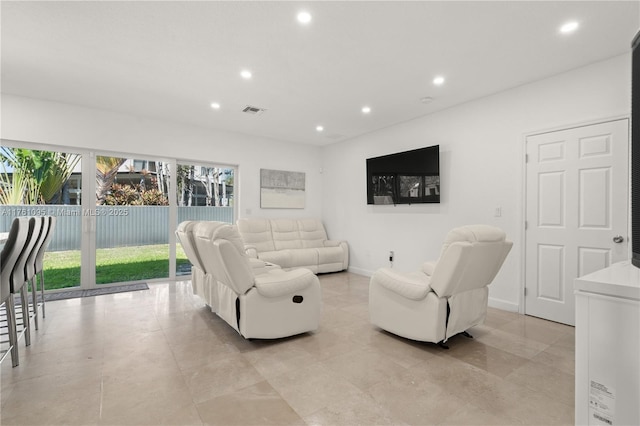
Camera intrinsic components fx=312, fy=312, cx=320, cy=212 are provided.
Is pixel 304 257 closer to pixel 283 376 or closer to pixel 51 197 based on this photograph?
pixel 283 376

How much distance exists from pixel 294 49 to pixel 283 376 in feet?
8.92

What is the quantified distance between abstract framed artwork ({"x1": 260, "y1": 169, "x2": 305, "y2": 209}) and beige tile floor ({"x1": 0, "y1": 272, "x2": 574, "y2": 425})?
3.26 m

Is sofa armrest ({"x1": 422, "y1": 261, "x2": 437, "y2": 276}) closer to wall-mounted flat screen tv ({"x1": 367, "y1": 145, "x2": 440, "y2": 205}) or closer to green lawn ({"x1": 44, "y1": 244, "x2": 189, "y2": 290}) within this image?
wall-mounted flat screen tv ({"x1": 367, "y1": 145, "x2": 440, "y2": 205})

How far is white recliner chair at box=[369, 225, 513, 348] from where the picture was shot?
7.86 ft

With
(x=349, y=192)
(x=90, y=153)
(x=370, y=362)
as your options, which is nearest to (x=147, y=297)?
(x=90, y=153)

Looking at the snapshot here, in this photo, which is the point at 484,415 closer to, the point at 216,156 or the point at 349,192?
the point at 349,192

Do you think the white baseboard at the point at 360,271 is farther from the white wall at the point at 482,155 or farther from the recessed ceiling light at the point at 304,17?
the recessed ceiling light at the point at 304,17

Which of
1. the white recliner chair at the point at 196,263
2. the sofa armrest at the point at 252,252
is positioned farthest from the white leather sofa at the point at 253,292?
the sofa armrest at the point at 252,252

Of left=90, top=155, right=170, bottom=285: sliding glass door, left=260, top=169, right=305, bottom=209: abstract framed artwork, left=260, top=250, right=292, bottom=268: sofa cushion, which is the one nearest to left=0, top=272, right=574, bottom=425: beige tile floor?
left=90, top=155, right=170, bottom=285: sliding glass door

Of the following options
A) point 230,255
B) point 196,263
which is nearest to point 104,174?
point 196,263

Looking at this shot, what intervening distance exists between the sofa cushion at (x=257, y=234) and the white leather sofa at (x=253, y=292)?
2506mm

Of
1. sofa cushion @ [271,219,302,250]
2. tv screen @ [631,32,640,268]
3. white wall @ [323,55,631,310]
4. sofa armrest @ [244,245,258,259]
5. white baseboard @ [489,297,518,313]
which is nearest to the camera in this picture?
tv screen @ [631,32,640,268]

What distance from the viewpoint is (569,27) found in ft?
8.21

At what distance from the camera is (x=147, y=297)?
4.14 m
